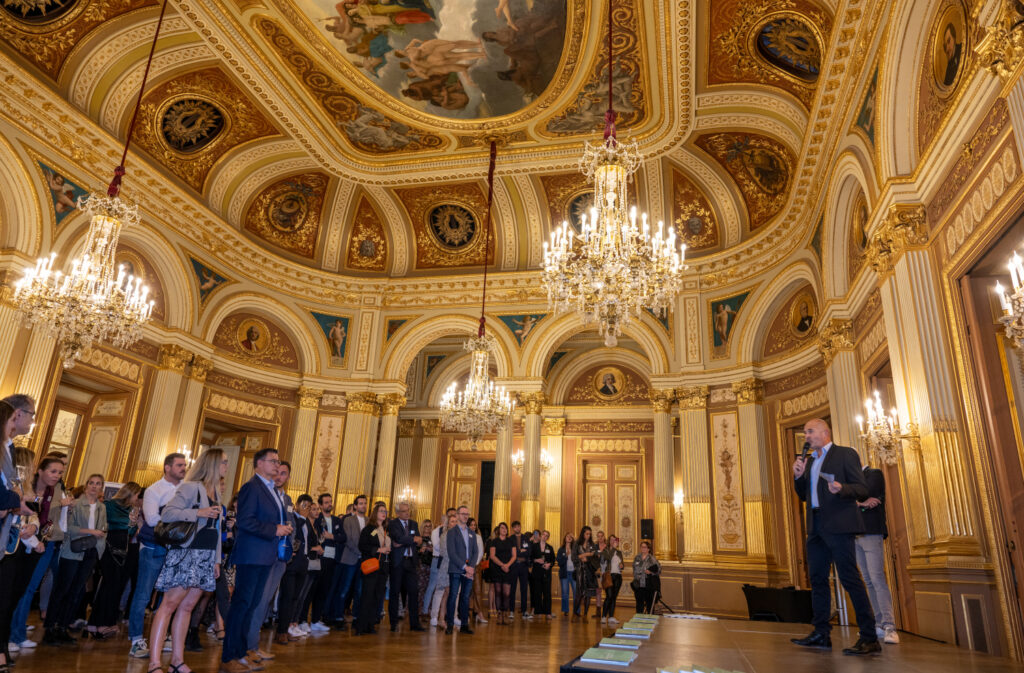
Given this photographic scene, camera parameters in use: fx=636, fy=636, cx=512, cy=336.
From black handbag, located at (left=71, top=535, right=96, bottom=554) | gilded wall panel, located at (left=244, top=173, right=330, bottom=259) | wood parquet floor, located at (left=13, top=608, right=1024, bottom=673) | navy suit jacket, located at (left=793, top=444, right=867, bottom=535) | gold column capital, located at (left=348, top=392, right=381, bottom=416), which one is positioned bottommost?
wood parquet floor, located at (left=13, top=608, right=1024, bottom=673)

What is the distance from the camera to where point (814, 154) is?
10203 millimetres

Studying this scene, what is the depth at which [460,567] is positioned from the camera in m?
7.21

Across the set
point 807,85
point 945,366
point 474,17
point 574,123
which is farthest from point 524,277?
point 945,366

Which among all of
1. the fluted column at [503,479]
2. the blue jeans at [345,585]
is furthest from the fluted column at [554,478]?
the blue jeans at [345,585]

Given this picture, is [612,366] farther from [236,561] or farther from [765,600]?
[236,561]

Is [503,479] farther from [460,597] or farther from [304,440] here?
[460,597]

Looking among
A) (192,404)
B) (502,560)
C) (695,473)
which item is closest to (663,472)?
(695,473)

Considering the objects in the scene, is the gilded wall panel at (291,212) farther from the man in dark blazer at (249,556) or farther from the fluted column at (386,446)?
the man in dark blazer at (249,556)

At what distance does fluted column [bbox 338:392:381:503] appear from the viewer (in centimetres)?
1403

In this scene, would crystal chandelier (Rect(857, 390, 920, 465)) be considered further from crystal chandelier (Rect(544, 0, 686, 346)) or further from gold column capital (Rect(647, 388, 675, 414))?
gold column capital (Rect(647, 388, 675, 414))

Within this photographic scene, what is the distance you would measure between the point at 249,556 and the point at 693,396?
1068 centimetres

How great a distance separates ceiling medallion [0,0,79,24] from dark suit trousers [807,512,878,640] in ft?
38.7

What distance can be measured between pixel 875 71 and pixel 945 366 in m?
3.79

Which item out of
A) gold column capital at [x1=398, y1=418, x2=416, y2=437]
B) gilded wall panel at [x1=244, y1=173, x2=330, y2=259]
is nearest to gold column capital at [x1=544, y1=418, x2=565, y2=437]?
gold column capital at [x1=398, y1=418, x2=416, y2=437]
